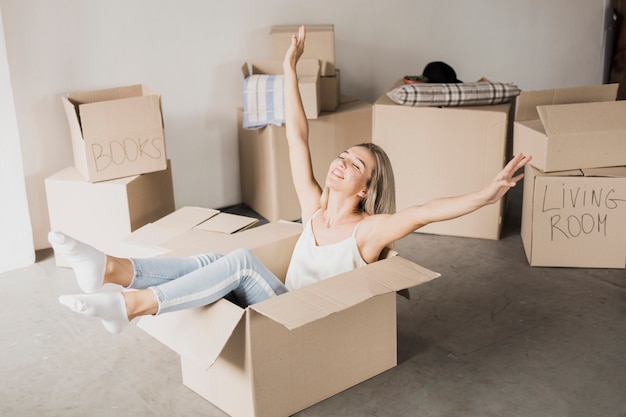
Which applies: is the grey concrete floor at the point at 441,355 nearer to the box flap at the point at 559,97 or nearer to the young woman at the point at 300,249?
the young woman at the point at 300,249

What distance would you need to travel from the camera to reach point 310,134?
363 centimetres

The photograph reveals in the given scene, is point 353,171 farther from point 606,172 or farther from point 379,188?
point 606,172

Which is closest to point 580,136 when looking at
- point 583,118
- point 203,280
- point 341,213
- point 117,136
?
point 583,118

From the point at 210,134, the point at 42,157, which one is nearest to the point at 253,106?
the point at 210,134

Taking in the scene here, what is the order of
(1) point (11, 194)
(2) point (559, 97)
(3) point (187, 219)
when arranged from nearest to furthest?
(3) point (187, 219) < (1) point (11, 194) < (2) point (559, 97)

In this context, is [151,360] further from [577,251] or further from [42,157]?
[577,251]

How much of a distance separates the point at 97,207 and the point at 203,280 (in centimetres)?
125

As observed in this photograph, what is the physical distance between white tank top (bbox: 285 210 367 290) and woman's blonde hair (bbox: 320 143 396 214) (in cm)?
9

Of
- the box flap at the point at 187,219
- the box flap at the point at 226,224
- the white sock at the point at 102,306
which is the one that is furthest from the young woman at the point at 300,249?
the box flap at the point at 187,219

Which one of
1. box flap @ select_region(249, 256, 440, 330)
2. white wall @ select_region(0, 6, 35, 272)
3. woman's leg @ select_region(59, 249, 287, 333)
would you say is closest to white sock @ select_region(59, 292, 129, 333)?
woman's leg @ select_region(59, 249, 287, 333)

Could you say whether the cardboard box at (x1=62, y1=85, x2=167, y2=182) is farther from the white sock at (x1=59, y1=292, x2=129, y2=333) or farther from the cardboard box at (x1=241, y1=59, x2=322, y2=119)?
the white sock at (x1=59, y1=292, x2=129, y2=333)

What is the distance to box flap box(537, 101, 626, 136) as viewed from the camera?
3020 millimetres

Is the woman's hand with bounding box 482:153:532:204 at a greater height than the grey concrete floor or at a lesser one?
greater

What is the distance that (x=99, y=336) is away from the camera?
2652 mm
